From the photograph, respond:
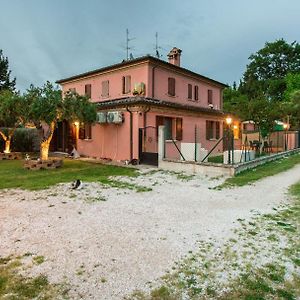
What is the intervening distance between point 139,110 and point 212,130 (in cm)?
880

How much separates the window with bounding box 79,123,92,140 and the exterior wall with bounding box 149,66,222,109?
4970 millimetres

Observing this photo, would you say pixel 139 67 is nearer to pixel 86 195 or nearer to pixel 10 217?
pixel 86 195

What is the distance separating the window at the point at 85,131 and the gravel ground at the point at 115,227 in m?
9.37

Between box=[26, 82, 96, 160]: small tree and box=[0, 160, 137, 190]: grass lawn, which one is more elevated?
box=[26, 82, 96, 160]: small tree

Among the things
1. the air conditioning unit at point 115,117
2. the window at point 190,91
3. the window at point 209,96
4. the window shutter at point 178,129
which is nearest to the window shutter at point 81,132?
the air conditioning unit at point 115,117

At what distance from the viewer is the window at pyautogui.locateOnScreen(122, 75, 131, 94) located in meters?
17.6

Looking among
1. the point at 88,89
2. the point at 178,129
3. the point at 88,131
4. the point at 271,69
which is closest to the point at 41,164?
the point at 88,131

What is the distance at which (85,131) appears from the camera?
1897 centimetres

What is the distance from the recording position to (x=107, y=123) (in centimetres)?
1712

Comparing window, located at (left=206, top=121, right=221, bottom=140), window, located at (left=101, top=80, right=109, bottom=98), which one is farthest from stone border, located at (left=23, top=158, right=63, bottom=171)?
window, located at (left=206, top=121, right=221, bottom=140)

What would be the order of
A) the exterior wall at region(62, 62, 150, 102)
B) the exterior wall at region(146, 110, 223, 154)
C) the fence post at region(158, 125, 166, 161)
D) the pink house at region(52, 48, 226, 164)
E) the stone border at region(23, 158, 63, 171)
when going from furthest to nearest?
1. the exterior wall at region(62, 62, 150, 102)
2. the exterior wall at region(146, 110, 223, 154)
3. the pink house at region(52, 48, 226, 164)
4. the fence post at region(158, 125, 166, 161)
5. the stone border at region(23, 158, 63, 171)

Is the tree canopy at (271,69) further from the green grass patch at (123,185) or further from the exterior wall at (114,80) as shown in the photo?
the green grass patch at (123,185)

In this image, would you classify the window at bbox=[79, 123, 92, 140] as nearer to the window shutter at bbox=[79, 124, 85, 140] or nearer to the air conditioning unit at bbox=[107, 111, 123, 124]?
the window shutter at bbox=[79, 124, 85, 140]

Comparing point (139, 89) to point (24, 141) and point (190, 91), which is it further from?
point (24, 141)
